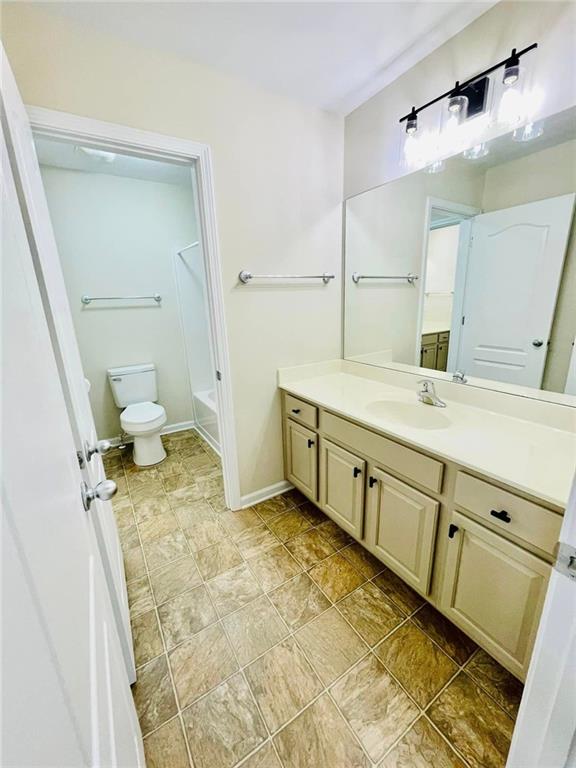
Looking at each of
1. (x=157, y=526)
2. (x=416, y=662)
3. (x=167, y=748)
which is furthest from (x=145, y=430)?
A: (x=416, y=662)

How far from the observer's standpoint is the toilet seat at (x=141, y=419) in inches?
101

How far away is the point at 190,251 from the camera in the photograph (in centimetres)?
283

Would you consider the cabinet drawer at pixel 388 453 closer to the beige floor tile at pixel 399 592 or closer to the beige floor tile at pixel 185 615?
the beige floor tile at pixel 399 592

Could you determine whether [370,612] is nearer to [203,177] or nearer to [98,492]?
[98,492]

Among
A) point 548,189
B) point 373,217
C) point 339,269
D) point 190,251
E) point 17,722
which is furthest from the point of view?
point 190,251

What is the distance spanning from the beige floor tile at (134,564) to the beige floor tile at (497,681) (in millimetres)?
1546

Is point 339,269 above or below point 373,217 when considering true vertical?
below

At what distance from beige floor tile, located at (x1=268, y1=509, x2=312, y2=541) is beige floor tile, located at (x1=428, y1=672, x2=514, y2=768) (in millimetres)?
964

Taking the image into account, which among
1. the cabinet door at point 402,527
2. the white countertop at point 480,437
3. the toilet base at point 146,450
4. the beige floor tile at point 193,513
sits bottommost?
the beige floor tile at point 193,513

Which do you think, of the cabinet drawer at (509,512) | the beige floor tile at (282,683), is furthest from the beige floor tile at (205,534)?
the cabinet drawer at (509,512)

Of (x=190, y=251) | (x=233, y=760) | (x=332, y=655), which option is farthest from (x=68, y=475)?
(x=190, y=251)

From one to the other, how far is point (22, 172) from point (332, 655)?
1882 millimetres

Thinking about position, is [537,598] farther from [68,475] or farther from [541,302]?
[68,475]

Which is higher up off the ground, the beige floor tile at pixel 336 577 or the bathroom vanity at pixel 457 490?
the bathroom vanity at pixel 457 490
